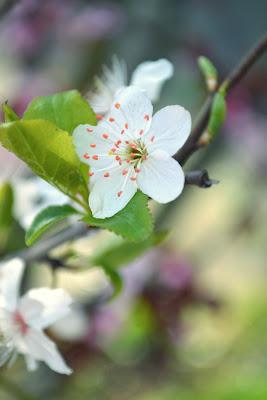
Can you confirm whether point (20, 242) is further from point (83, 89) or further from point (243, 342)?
point (243, 342)

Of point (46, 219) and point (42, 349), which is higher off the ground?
point (46, 219)

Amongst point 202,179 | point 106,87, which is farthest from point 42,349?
point 106,87

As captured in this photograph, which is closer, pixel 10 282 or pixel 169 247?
pixel 10 282

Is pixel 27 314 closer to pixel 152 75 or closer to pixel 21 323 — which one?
pixel 21 323

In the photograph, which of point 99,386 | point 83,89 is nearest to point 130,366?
point 99,386

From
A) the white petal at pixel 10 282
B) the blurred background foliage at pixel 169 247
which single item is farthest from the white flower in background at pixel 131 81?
the blurred background foliage at pixel 169 247
